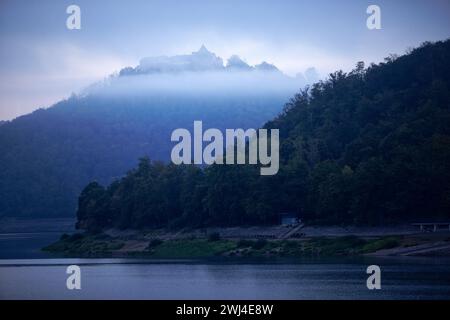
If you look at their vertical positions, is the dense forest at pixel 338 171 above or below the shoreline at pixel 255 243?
above

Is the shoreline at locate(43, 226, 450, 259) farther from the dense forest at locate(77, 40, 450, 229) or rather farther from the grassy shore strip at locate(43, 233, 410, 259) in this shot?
the dense forest at locate(77, 40, 450, 229)

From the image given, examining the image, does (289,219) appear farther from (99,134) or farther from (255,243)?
(99,134)

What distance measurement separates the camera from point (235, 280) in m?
39.2

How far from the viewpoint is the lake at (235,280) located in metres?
33.5

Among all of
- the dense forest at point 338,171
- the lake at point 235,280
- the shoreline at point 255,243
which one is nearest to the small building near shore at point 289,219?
the dense forest at point 338,171

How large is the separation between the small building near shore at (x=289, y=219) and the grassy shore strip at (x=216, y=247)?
493 cm

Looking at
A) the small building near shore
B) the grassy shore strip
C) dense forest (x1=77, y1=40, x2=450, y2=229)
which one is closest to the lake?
the grassy shore strip

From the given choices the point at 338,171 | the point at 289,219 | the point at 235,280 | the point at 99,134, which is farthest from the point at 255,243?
the point at 99,134

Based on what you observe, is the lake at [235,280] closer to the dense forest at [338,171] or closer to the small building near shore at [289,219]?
the dense forest at [338,171]

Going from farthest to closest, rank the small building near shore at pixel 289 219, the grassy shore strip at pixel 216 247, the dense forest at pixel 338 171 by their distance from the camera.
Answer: the small building near shore at pixel 289 219 → the dense forest at pixel 338 171 → the grassy shore strip at pixel 216 247

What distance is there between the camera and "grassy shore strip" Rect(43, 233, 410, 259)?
171 ft

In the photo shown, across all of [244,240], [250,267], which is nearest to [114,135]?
[244,240]
